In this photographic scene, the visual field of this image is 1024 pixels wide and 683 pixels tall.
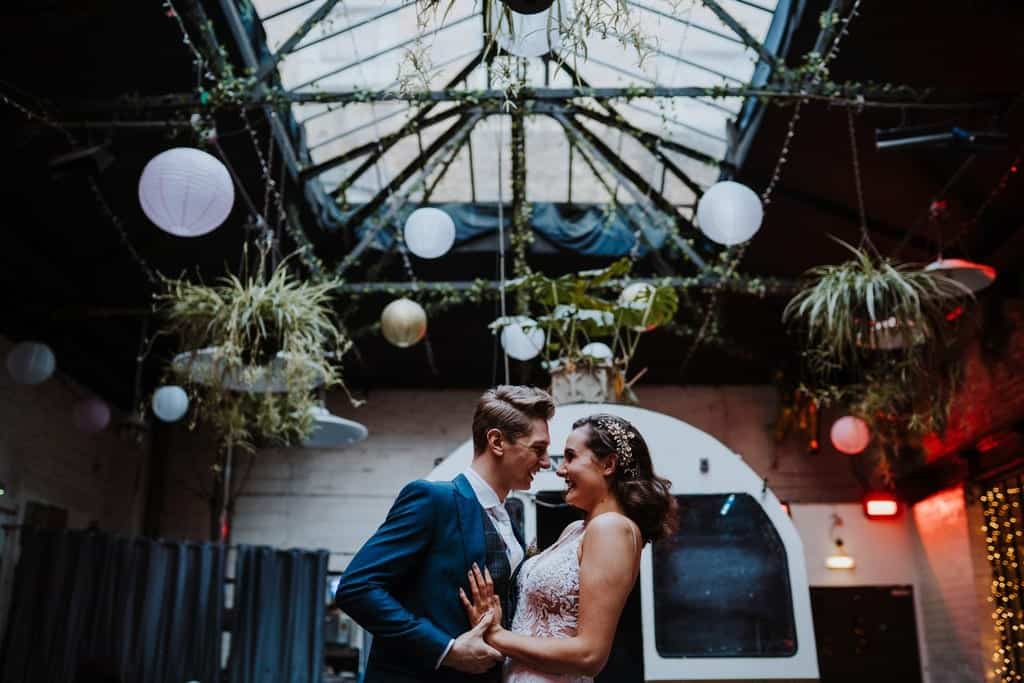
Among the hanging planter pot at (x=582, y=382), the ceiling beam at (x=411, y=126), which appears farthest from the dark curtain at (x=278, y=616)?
the hanging planter pot at (x=582, y=382)

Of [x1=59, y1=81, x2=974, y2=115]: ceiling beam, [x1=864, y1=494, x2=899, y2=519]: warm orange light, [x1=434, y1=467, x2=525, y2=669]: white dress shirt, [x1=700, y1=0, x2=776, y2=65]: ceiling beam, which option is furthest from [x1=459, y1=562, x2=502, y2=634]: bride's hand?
[x1=864, y1=494, x2=899, y2=519]: warm orange light

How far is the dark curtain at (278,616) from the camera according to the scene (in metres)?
8.62

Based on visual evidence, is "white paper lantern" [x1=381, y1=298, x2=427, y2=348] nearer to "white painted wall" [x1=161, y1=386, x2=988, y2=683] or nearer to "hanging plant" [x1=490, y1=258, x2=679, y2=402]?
"hanging plant" [x1=490, y1=258, x2=679, y2=402]

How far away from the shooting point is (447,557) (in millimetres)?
2299

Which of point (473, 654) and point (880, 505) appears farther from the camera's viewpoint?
point (880, 505)

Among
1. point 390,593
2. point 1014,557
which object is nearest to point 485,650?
point 390,593

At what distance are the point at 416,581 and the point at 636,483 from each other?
2.11 feet

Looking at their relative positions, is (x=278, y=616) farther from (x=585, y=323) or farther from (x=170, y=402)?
(x=585, y=323)

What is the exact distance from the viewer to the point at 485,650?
220 cm

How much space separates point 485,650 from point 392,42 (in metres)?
6.84

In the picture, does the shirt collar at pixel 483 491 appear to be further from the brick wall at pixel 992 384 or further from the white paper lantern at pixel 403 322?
the brick wall at pixel 992 384

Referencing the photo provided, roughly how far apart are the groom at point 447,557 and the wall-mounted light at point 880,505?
7992 mm

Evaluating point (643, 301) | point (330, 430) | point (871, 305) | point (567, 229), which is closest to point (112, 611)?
point (330, 430)

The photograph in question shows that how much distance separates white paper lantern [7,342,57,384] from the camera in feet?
24.2
